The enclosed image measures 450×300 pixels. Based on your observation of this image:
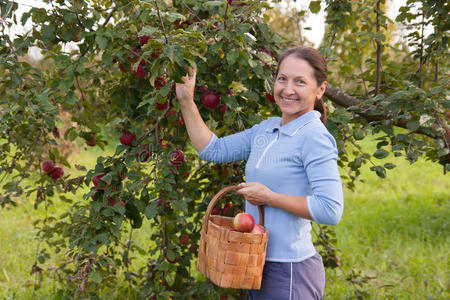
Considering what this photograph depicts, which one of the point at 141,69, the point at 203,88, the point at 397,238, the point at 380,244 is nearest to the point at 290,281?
the point at 203,88

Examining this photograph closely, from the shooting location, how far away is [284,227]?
1.42 meters

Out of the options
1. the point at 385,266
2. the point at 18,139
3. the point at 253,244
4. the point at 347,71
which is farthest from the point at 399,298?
the point at 18,139

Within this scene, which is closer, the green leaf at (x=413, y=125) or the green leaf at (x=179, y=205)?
the green leaf at (x=179, y=205)

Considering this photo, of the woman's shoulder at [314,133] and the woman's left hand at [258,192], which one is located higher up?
the woman's shoulder at [314,133]

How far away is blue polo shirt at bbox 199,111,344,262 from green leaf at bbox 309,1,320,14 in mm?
1264

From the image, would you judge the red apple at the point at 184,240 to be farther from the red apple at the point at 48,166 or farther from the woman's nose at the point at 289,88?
the woman's nose at the point at 289,88

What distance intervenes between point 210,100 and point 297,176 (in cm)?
54

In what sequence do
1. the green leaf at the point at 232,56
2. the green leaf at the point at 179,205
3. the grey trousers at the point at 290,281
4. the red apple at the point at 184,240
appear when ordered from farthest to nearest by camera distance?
1. the red apple at the point at 184,240
2. the green leaf at the point at 179,205
3. the green leaf at the point at 232,56
4. the grey trousers at the point at 290,281

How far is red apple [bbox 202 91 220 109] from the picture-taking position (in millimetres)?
1756

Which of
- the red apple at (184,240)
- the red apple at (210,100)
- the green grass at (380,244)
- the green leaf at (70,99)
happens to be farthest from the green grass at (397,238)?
the green leaf at (70,99)

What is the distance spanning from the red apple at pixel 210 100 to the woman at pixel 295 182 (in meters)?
0.31

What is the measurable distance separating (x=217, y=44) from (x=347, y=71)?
1.32 m

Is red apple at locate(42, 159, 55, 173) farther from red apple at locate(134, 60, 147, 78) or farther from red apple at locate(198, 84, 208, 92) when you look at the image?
red apple at locate(198, 84, 208, 92)

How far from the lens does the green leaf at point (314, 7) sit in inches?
99.7
